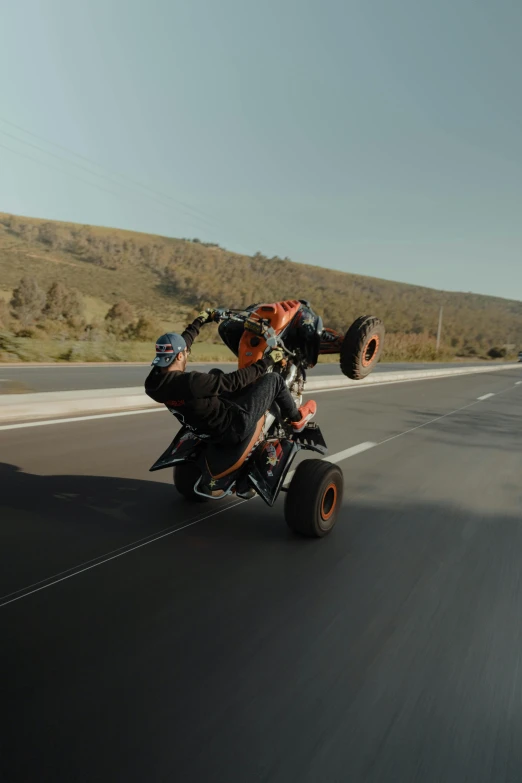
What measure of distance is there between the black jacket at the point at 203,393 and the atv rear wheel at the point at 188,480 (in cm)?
103

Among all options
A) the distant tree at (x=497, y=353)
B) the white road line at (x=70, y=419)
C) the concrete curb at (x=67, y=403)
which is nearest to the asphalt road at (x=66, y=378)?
the concrete curb at (x=67, y=403)

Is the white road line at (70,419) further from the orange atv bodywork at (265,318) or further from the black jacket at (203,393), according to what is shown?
the black jacket at (203,393)

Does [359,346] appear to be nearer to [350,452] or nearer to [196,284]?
[350,452]

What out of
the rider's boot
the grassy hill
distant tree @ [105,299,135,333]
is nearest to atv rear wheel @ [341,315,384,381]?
the rider's boot

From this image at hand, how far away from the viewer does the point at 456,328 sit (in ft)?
353

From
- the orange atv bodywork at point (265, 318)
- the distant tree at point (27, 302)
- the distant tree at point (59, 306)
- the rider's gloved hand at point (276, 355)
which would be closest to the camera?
the rider's gloved hand at point (276, 355)

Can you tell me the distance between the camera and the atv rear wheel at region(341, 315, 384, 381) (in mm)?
5043

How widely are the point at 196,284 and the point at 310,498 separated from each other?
7057 cm

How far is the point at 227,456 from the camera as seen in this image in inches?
182

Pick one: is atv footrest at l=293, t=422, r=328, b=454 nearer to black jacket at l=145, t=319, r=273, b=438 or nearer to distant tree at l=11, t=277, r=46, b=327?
black jacket at l=145, t=319, r=273, b=438

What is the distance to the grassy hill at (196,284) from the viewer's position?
60.8 metres

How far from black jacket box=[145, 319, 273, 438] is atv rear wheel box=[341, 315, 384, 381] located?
89 centimetres

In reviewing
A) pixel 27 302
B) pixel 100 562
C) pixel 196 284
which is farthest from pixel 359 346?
pixel 196 284

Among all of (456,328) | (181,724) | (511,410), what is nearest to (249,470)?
(181,724)
